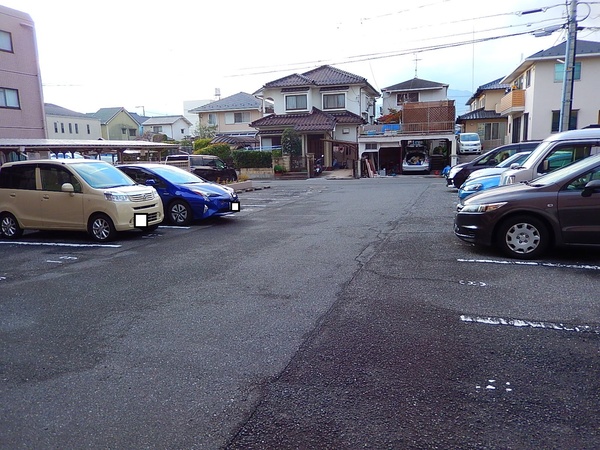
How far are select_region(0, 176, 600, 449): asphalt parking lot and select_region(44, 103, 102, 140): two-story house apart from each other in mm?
40709

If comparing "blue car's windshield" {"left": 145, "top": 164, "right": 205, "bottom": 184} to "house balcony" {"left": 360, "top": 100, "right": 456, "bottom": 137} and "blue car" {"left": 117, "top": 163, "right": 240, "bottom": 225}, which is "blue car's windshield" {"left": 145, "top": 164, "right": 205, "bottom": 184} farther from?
"house balcony" {"left": 360, "top": 100, "right": 456, "bottom": 137}

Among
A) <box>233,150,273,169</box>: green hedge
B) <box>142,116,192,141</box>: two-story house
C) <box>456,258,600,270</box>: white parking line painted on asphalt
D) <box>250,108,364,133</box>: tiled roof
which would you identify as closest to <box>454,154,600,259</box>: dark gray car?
<box>456,258,600,270</box>: white parking line painted on asphalt

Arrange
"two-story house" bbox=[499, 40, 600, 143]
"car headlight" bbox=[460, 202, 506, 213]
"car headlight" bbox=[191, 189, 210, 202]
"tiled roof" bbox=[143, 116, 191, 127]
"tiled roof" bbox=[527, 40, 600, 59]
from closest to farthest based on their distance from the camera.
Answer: "car headlight" bbox=[460, 202, 506, 213]
"car headlight" bbox=[191, 189, 210, 202]
"tiled roof" bbox=[527, 40, 600, 59]
"two-story house" bbox=[499, 40, 600, 143]
"tiled roof" bbox=[143, 116, 191, 127]

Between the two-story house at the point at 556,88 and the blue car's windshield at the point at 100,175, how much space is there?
24.5 meters

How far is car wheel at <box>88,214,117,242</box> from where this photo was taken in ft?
30.1

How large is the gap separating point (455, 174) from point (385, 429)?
15123 mm

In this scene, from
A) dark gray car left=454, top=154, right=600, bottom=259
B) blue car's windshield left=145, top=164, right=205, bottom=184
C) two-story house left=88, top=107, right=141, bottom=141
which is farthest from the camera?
two-story house left=88, top=107, right=141, bottom=141

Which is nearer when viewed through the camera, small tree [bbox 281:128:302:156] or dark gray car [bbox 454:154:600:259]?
dark gray car [bbox 454:154:600:259]

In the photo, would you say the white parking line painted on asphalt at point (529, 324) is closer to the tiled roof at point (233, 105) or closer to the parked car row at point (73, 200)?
the parked car row at point (73, 200)

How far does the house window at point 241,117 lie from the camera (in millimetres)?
46594

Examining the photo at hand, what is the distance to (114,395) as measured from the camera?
3.38 meters

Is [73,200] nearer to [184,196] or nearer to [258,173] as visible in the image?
[184,196]

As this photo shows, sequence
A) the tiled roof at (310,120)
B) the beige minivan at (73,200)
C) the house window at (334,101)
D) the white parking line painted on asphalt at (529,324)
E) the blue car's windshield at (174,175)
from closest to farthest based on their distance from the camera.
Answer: the white parking line painted on asphalt at (529,324)
the beige minivan at (73,200)
the blue car's windshield at (174,175)
the tiled roof at (310,120)
the house window at (334,101)

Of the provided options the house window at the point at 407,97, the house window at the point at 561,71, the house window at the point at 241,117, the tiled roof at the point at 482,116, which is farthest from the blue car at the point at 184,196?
the house window at the point at 407,97
